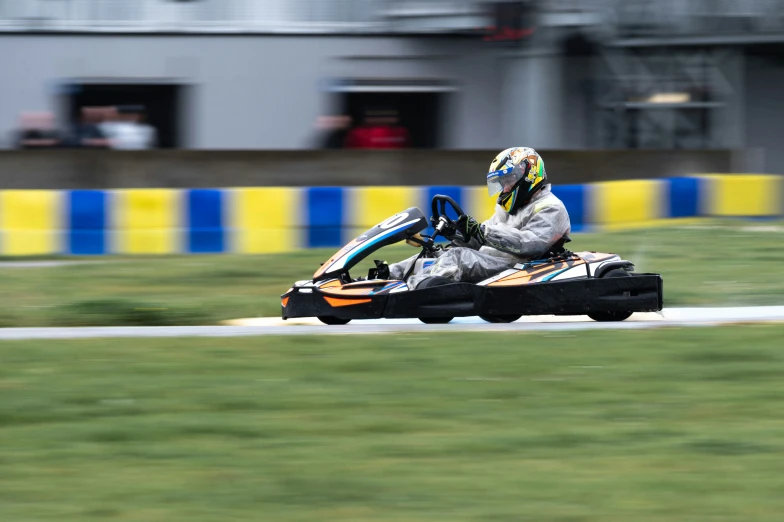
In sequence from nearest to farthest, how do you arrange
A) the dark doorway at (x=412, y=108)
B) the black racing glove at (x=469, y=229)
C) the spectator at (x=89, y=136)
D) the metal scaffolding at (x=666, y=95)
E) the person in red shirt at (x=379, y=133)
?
the black racing glove at (x=469, y=229)
the spectator at (x=89, y=136)
the person in red shirt at (x=379, y=133)
the dark doorway at (x=412, y=108)
the metal scaffolding at (x=666, y=95)

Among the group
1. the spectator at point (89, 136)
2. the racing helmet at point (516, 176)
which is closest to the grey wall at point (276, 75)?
the spectator at point (89, 136)

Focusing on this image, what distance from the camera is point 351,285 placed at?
315 inches

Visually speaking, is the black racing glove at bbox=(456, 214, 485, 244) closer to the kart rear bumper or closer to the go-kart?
the go-kart

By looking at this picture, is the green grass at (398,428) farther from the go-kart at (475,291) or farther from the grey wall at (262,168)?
the grey wall at (262,168)

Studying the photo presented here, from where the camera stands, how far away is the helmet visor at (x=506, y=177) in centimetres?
809

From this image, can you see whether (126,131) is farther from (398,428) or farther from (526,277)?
(398,428)

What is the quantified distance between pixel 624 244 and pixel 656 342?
5.28 metres

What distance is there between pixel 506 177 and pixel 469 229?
0.41 meters

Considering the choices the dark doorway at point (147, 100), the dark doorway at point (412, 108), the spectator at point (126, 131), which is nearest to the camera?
the spectator at point (126, 131)

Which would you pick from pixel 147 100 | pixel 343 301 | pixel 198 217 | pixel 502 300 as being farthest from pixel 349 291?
pixel 147 100

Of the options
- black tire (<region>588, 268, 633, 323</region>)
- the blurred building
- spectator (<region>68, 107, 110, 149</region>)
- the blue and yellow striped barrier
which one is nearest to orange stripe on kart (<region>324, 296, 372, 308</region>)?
black tire (<region>588, 268, 633, 323</region>)

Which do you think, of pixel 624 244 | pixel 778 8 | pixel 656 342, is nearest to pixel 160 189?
pixel 624 244

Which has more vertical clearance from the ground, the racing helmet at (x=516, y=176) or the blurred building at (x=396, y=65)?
the blurred building at (x=396, y=65)

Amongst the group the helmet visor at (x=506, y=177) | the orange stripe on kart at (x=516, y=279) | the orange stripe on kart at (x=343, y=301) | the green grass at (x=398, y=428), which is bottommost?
the green grass at (x=398, y=428)
